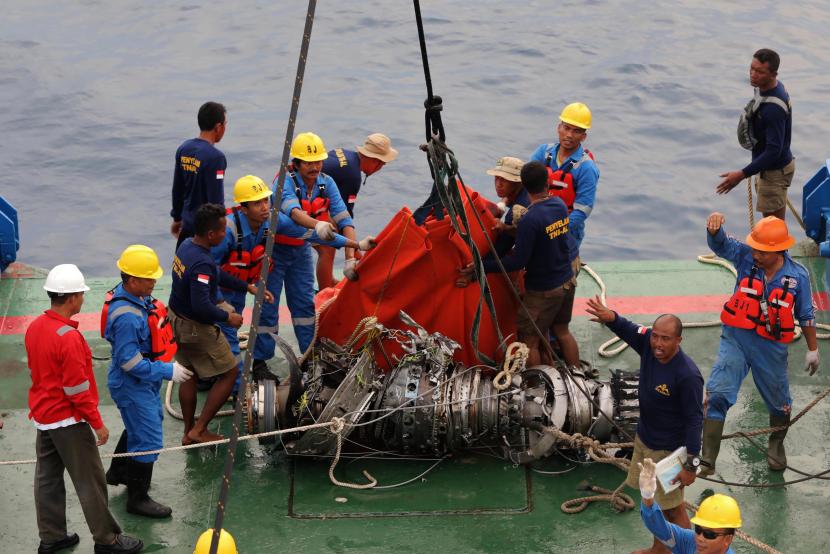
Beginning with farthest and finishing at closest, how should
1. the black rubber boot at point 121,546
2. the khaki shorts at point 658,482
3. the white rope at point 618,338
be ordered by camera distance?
the white rope at point 618,338
the black rubber boot at point 121,546
the khaki shorts at point 658,482

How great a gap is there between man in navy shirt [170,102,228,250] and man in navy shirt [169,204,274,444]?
108 cm

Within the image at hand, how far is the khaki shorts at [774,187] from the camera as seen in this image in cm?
1010

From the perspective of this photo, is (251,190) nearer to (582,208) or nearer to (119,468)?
(119,468)

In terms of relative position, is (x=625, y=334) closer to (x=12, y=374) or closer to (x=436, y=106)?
(x=436, y=106)

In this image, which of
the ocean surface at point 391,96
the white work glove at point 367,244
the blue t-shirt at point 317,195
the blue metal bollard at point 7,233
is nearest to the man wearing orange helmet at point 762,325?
the white work glove at point 367,244

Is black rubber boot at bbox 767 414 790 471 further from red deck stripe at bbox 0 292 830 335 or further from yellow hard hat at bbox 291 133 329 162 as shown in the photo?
yellow hard hat at bbox 291 133 329 162

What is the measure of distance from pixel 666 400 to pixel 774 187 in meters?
3.79

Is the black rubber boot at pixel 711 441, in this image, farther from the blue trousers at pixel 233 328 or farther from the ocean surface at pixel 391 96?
the ocean surface at pixel 391 96

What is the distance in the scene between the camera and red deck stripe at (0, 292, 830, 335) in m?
10.2

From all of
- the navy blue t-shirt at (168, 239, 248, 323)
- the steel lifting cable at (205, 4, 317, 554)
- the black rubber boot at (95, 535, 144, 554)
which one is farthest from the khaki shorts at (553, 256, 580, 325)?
the steel lifting cable at (205, 4, 317, 554)

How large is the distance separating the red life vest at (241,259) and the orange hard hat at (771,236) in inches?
131

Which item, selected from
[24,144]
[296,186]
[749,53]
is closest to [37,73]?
[24,144]

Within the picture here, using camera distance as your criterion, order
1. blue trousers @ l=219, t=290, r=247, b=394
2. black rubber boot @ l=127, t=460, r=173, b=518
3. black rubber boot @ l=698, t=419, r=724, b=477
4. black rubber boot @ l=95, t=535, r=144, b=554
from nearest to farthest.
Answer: black rubber boot @ l=95, t=535, r=144, b=554 < black rubber boot @ l=127, t=460, r=173, b=518 < black rubber boot @ l=698, t=419, r=724, b=477 < blue trousers @ l=219, t=290, r=247, b=394

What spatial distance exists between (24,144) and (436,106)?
13.1m
